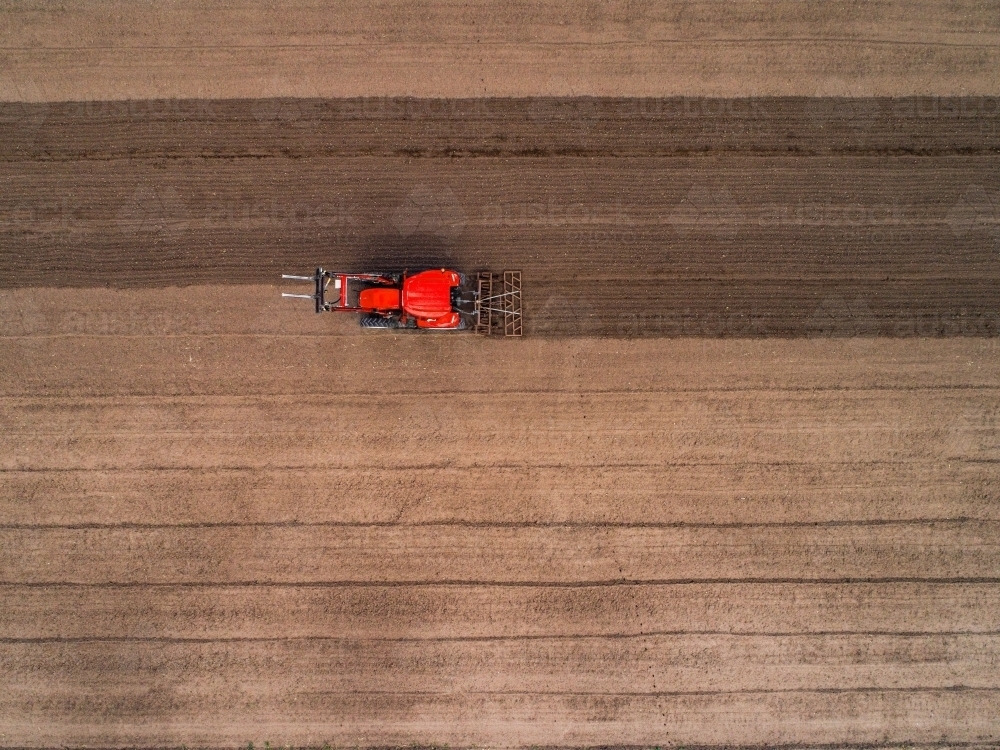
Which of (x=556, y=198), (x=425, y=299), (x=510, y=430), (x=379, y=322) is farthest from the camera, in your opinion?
(x=556, y=198)

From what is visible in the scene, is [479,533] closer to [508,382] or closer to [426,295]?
[508,382]

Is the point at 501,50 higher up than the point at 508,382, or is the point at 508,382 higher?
the point at 501,50
